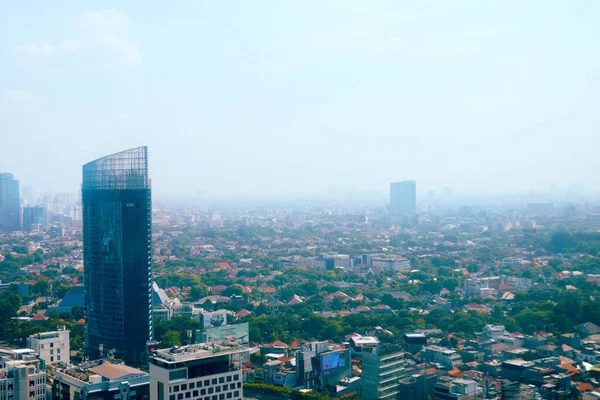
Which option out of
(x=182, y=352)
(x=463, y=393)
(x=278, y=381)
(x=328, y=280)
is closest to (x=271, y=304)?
(x=328, y=280)

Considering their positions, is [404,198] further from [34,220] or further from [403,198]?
[34,220]

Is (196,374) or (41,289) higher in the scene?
(196,374)

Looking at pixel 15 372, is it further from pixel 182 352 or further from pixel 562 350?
pixel 562 350

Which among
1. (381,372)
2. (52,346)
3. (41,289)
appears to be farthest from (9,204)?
(381,372)

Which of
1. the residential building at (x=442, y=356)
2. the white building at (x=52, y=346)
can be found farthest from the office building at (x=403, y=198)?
the white building at (x=52, y=346)

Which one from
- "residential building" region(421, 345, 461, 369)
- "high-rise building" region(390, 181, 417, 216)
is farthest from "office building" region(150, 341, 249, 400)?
"high-rise building" region(390, 181, 417, 216)

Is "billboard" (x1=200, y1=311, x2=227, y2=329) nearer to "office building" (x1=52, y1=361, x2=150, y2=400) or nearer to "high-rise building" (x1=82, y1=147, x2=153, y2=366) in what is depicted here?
"high-rise building" (x1=82, y1=147, x2=153, y2=366)
